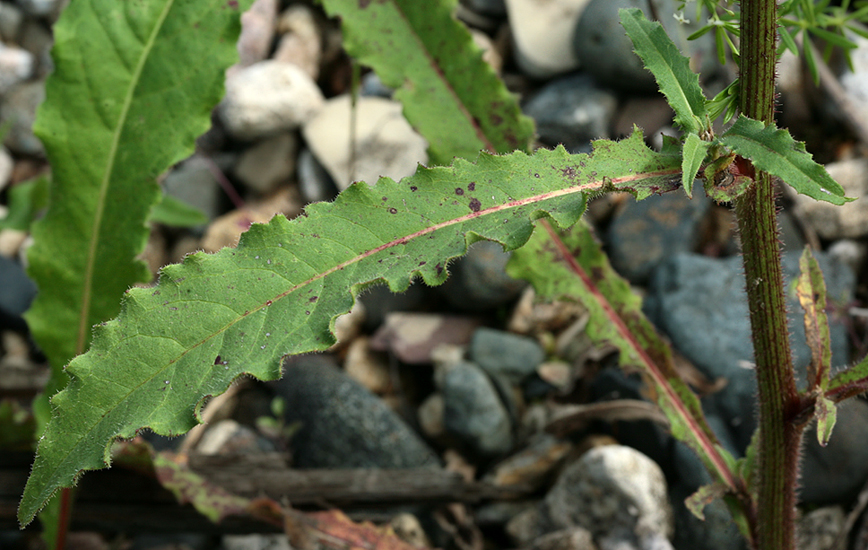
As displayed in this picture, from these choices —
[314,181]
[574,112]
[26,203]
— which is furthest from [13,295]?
[574,112]

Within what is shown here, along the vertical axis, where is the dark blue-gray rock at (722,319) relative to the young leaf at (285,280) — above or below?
below

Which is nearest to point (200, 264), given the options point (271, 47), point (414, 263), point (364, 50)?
point (414, 263)

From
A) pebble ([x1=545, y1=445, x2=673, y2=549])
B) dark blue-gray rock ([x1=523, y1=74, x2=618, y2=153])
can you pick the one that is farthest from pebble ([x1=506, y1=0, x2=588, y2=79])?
pebble ([x1=545, y1=445, x2=673, y2=549])

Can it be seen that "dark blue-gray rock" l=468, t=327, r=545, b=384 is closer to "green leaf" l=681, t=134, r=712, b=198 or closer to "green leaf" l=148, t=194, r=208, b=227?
"green leaf" l=148, t=194, r=208, b=227

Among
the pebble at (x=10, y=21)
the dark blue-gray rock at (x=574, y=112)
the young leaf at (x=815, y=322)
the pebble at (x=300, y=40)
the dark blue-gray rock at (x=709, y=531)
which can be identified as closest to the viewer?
the young leaf at (x=815, y=322)

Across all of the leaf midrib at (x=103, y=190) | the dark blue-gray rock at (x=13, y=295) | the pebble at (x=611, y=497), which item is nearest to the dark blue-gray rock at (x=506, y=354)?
the pebble at (x=611, y=497)

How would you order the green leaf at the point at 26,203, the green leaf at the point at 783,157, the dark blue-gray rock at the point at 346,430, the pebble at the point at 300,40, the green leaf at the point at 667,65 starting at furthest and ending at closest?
the pebble at the point at 300,40
the green leaf at the point at 26,203
the dark blue-gray rock at the point at 346,430
the green leaf at the point at 667,65
the green leaf at the point at 783,157

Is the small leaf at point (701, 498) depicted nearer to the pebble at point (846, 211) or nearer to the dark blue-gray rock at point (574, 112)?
the pebble at point (846, 211)

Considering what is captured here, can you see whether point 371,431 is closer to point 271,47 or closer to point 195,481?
point 195,481
